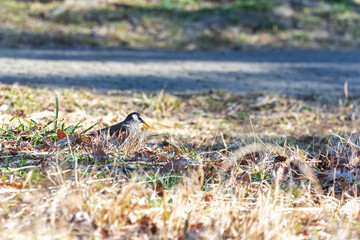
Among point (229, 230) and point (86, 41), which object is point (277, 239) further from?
point (86, 41)

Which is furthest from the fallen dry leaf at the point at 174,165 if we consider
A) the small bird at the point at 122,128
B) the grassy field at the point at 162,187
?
the small bird at the point at 122,128

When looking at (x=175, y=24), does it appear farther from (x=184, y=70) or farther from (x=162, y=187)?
(x=162, y=187)

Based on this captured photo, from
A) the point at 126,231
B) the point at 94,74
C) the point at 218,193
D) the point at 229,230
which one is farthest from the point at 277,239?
the point at 94,74

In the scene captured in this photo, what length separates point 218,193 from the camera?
2654mm

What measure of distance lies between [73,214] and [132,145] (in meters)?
1.15

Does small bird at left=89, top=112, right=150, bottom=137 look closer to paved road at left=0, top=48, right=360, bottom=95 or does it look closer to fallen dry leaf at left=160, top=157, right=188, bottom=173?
fallen dry leaf at left=160, top=157, right=188, bottom=173

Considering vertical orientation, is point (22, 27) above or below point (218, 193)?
above

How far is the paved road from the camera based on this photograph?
6.55 meters

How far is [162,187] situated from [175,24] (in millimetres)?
8779

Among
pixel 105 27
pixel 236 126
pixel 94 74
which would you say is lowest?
pixel 236 126

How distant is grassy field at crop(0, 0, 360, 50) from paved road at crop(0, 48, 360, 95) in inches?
34.0

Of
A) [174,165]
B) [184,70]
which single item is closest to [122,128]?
[174,165]

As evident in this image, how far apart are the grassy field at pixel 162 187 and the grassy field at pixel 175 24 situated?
18.0 feet

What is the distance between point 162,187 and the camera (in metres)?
2.82
